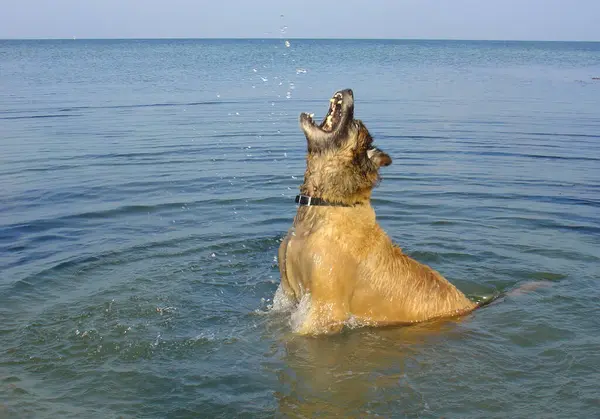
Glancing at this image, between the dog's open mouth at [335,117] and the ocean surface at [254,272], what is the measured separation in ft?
7.47

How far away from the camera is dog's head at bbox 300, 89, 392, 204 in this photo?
25.8ft

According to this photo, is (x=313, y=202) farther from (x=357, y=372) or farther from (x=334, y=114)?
(x=357, y=372)

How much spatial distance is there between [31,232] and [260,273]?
4256 millimetres

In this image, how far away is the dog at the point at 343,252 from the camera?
25.2ft

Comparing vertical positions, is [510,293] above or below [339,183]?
below

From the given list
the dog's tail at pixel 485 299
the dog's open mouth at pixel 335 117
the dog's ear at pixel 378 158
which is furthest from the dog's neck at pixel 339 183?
Result: the dog's tail at pixel 485 299

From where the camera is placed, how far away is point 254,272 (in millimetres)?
10367

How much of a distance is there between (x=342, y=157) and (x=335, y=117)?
0.46m

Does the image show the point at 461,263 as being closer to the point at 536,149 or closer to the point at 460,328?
the point at 460,328

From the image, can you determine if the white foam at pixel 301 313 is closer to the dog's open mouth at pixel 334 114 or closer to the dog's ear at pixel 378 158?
the dog's ear at pixel 378 158

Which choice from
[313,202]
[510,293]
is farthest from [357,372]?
[510,293]

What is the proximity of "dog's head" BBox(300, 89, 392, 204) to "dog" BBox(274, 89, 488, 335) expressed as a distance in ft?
0.04

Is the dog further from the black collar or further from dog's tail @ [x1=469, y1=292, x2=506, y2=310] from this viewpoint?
dog's tail @ [x1=469, y1=292, x2=506, y2=310]

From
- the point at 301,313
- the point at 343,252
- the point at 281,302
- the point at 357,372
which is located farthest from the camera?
the point at 281,302
